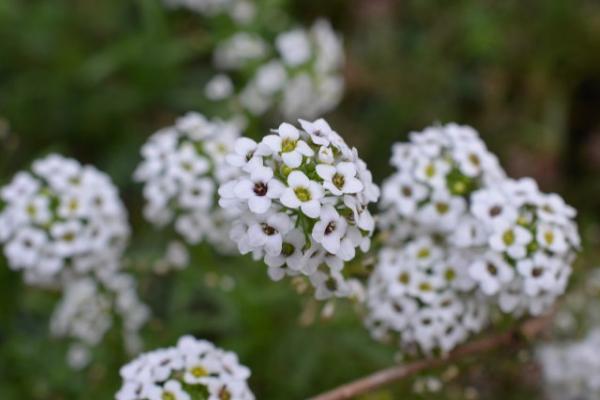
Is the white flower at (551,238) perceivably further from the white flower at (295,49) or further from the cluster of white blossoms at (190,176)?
the white flower at (295,49)

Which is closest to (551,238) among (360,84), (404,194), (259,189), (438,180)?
(438,180)

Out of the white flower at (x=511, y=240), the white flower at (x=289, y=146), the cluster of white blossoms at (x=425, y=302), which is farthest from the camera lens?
the cluster of white blossoms at (x=425, y=302)

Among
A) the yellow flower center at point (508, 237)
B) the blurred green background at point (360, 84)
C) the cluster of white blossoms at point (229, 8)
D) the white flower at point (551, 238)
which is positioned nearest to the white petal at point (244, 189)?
the yellow flower center at point (508, 237)

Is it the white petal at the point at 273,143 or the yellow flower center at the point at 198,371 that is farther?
the yellow flower center at the point at 198,371

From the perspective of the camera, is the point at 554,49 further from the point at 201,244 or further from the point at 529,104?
the point at 201,244

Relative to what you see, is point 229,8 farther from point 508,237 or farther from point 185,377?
point 185,377

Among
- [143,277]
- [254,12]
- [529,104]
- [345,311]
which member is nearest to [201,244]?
[143,277]
